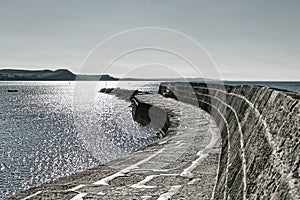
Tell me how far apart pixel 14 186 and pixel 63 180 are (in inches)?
573

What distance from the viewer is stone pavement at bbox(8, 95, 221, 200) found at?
806 centimetres

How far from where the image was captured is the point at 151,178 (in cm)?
932

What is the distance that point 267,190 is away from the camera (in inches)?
120

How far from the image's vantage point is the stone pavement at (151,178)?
806 cm

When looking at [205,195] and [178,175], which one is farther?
[178,175]

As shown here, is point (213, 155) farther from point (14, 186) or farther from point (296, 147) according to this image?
point (14, 186)

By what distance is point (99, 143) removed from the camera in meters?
40.5

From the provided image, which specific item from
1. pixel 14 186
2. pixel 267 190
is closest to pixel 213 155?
pixel 267 190

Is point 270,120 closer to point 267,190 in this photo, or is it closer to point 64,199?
point 267,190

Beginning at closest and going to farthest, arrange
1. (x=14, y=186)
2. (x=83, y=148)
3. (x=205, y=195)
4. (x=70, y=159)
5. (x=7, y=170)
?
(x=205, y=195), (x=14, y=186), (x=7, y=170), (x=70, y=159), (x=83, y=148)

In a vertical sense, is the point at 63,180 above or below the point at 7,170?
above

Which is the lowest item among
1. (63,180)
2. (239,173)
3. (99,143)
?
(99,143)

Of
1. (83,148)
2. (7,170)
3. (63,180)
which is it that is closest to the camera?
(63,180)

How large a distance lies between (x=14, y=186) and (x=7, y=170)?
469 cm
